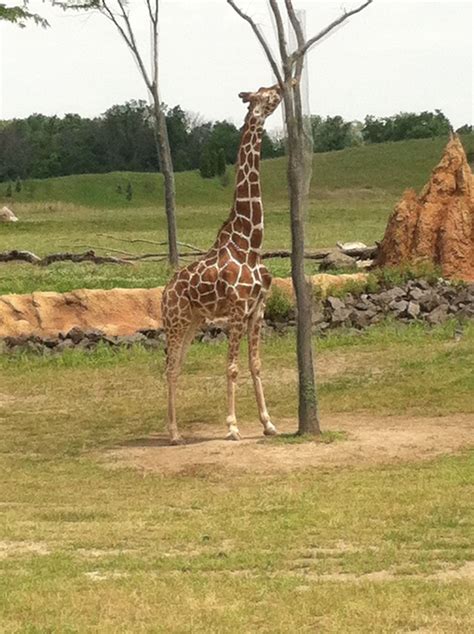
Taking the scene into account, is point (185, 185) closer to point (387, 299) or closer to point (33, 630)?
point (387, 299)

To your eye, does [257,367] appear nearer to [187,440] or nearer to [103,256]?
[187,440]

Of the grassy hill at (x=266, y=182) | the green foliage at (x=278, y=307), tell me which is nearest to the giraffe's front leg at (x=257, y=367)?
the green foliage at (x=278, y=307)

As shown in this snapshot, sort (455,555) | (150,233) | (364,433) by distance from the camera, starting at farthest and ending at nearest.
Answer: (150,233) → (364,433) → (455,555)

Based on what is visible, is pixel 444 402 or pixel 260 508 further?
pixel 444 402

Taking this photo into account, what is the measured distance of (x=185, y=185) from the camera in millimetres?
72875

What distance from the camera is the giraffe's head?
13359 mm

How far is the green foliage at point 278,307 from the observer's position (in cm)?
2009

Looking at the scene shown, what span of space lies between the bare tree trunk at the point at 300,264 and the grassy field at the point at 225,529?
1.36 metres

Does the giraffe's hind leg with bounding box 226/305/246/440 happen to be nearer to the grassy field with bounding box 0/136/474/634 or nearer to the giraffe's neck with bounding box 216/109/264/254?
the giraffe's neck with bounding box 216/109/264/254

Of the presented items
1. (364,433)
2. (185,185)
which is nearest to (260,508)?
(364,433)

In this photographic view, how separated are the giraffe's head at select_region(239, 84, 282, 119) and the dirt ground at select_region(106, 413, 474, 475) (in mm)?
3113

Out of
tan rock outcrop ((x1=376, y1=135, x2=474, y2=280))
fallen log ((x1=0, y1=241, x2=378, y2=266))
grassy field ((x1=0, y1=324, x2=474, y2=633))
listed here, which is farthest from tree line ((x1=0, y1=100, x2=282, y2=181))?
grassy field ((x1=0, y1=324, x2=474, y2=633))

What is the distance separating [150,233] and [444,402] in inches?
1302

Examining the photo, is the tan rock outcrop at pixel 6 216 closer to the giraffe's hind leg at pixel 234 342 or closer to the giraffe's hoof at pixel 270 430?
the giraffe's hind leg at pixel 234 342
